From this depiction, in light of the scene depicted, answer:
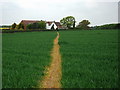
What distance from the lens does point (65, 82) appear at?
4.75 m

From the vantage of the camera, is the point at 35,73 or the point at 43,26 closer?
the point at 35,73

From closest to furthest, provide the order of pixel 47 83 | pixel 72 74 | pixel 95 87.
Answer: pixel 95 87 < pixel 47 83 < pixel 72 74

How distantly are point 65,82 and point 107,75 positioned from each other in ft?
5.62

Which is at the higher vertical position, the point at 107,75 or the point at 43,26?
the point at 43,26

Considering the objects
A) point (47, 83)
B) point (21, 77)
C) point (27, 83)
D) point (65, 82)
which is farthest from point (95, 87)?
point (21, 77)

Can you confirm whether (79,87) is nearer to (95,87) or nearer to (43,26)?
(95,87)

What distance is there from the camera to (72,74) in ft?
18.1

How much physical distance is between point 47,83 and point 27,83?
2.50ft

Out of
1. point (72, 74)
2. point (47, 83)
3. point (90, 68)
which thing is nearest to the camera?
point (47, 83)

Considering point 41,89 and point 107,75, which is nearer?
point 41,89

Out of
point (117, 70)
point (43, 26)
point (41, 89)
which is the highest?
point (43, 26)

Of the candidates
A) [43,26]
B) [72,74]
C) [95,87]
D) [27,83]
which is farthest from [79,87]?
[43,26]

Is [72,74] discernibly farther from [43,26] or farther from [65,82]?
[43,26]

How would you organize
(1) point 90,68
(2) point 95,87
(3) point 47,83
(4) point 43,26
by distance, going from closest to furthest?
(2) point 95,87 → (3) point 47,83 → (1) point 90,68 → (4) point 43,26
